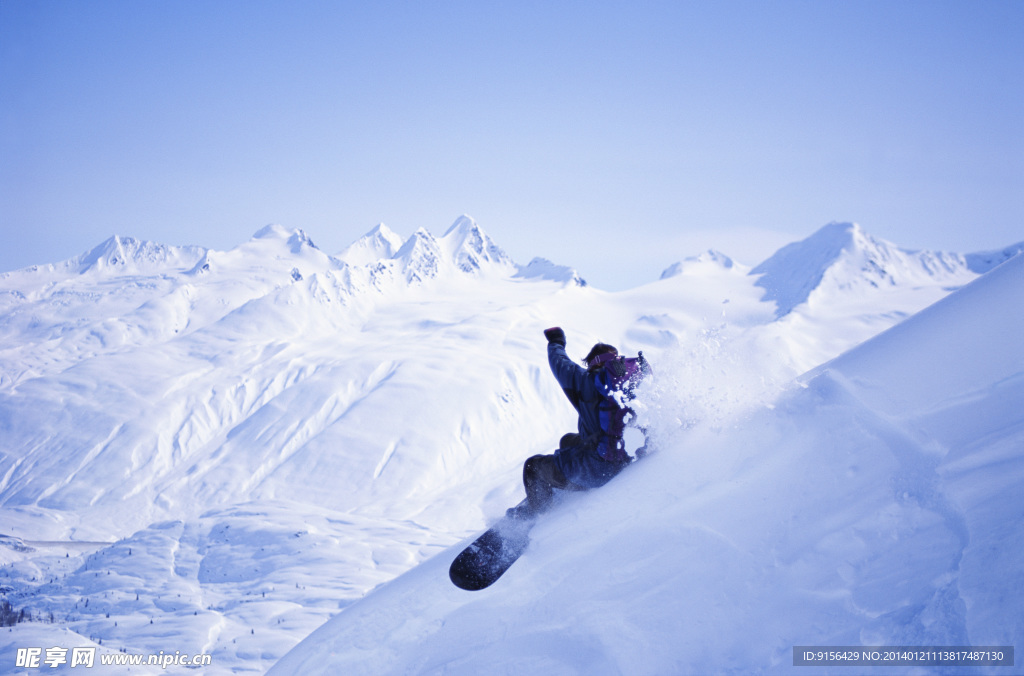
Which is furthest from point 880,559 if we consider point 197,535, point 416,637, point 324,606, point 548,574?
point 197,535

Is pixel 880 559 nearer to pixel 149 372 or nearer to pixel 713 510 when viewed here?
pixel 713 510

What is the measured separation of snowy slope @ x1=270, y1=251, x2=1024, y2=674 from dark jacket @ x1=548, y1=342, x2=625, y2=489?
209 millimetres

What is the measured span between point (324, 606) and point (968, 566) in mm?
35126

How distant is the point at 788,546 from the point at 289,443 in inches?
5111

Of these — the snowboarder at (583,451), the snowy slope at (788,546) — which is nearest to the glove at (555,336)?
the snowboarder at (583,451)

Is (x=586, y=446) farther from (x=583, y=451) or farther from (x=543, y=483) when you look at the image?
(x=543, y=483)

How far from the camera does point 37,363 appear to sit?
187375 millimetres

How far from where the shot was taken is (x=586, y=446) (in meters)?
5.27

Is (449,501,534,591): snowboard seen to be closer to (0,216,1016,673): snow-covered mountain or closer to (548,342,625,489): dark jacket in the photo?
(0,216,1016,673): snow-covered mountain

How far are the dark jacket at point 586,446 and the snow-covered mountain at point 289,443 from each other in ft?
1.68

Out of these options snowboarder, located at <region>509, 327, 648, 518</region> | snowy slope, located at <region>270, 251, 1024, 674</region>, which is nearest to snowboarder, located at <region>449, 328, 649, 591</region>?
snowboarder, located at <region>509, 327, 648, 518</region>

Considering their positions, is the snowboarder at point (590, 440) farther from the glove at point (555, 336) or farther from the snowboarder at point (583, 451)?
the glove at point (555, 336)

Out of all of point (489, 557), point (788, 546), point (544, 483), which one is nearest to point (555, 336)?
point (544, 483)

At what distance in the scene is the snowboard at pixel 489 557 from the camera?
447 centimetres
